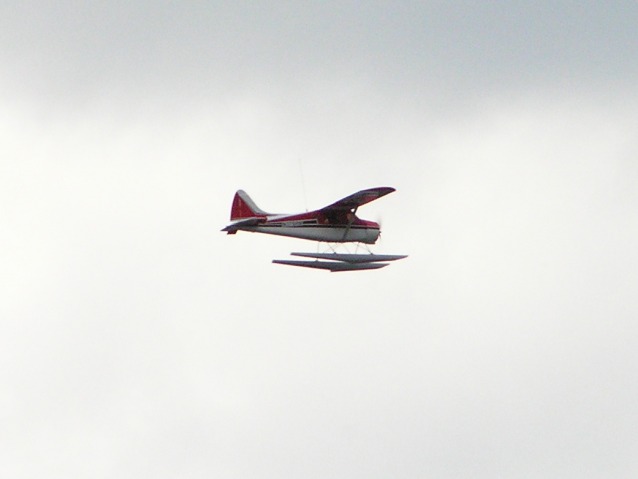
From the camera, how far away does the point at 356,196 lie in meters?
56.5

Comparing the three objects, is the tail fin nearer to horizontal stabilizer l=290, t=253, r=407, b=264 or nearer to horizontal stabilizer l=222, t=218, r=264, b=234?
horizontal stabilizer l=222, t=218, r=264, b=234

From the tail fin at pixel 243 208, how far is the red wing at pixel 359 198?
108 inches

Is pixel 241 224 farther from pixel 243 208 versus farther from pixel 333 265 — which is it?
pixel 333 265

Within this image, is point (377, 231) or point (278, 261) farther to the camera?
point (377, 231)

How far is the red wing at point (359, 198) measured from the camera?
2170 inches

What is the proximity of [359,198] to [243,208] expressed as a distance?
15.5 feet

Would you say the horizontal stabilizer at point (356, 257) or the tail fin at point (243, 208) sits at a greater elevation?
the tail fin at point (243, 208)

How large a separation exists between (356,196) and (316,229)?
2.26 metres

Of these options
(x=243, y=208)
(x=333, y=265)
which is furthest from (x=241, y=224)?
(x=333, y=265)

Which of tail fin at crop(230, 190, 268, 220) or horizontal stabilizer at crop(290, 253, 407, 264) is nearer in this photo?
horizontal stabilizer at crop(290, 253, 407, 264)

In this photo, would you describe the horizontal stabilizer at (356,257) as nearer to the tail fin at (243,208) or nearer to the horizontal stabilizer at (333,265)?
the horizontal stabilizer at (333,265)

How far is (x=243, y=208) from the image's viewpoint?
56625mm

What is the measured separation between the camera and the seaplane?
55.4 meters

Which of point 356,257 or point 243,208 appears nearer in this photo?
point 356,257
